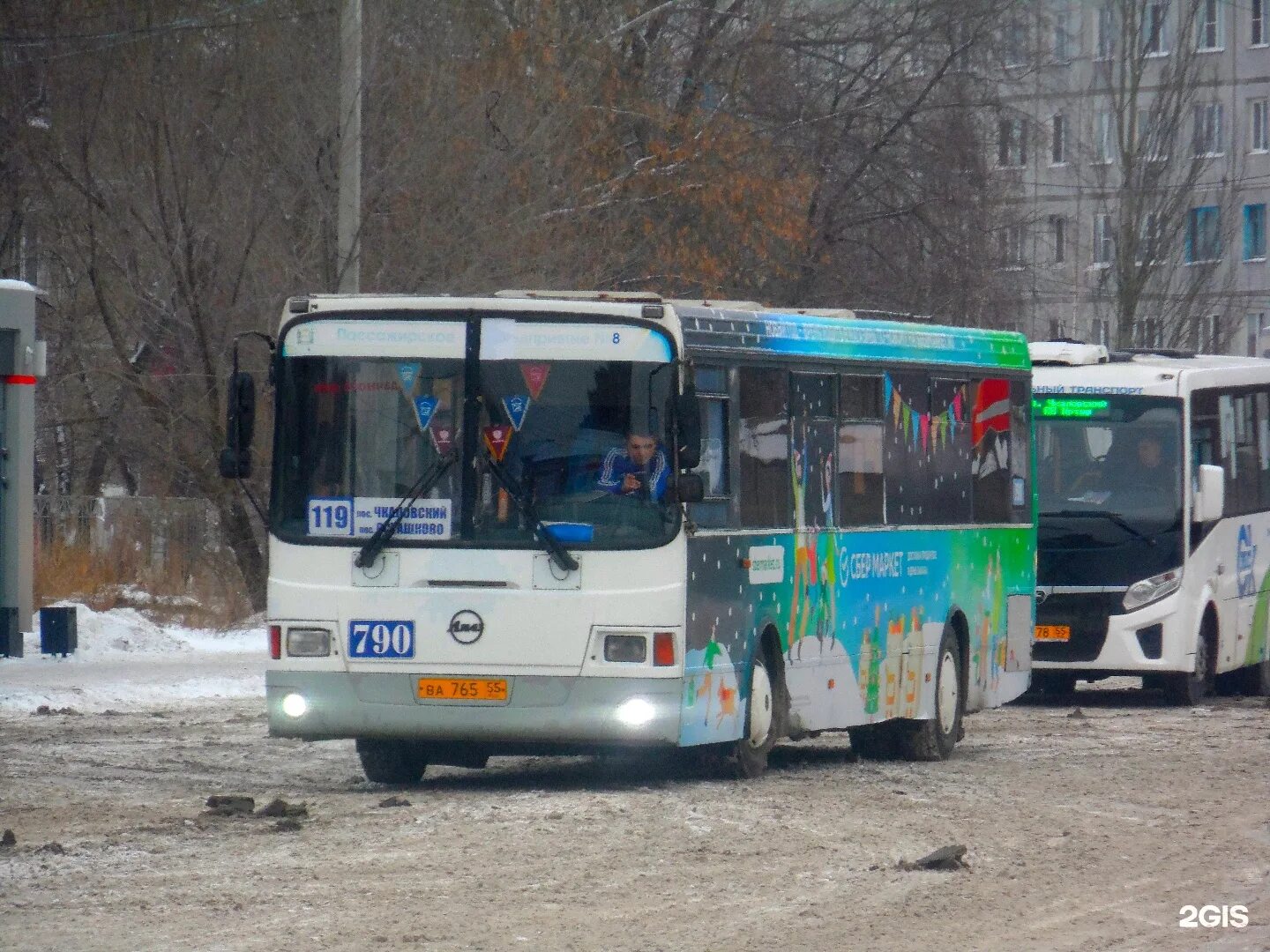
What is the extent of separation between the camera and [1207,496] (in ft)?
75.4

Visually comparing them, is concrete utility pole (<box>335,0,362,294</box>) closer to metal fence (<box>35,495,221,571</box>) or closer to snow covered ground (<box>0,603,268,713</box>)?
snow covered ground (<box>0,603,268,713</box>)

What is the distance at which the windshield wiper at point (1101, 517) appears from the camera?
23062 mm

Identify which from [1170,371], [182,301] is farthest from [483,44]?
[1170,371]

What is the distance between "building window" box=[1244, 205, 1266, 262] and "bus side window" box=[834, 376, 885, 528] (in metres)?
62.8

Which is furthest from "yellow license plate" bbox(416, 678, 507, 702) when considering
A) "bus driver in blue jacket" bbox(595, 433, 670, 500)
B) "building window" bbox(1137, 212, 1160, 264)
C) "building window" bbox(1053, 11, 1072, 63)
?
"building window" bbox(1137, 212, 1160, 264)

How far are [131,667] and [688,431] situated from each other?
11258 mm

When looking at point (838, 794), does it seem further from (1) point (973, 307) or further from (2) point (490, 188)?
(1) point (973, 307)

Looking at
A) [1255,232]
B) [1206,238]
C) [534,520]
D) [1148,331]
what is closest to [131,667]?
[534,520]

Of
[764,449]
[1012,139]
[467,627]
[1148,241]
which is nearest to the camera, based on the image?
[467,627]

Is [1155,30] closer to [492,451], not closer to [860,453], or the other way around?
[860,453]

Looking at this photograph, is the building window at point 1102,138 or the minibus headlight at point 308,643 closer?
the minibus headlight at point 308,643

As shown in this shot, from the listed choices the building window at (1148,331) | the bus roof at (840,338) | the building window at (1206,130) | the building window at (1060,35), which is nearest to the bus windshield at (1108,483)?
the bus roof at (840,338)

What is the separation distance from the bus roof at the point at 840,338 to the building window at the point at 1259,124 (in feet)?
189

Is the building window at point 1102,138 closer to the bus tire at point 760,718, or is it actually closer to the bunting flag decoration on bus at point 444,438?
the bus tire at point 760,718
